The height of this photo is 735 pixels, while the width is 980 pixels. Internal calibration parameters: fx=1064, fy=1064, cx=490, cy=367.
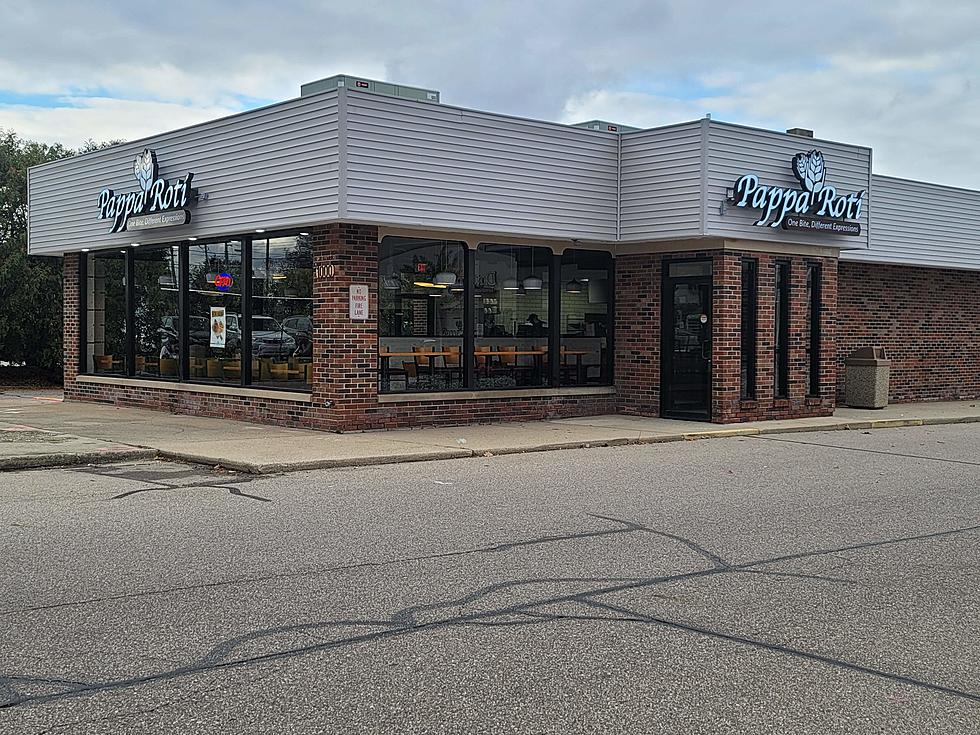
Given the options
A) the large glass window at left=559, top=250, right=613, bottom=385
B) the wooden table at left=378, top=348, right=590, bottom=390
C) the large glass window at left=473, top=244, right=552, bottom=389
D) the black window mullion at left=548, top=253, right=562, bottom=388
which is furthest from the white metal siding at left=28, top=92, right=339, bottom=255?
the large glass window at left=559, top=250, right=613, bottom=385

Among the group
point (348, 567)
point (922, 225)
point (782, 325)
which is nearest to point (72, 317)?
point (782, 325)

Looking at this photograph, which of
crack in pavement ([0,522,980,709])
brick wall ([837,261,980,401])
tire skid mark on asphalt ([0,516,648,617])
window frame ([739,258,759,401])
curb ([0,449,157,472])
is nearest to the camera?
crack in pavement ([0,522,980,709])

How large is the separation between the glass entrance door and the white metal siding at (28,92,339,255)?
658 cm

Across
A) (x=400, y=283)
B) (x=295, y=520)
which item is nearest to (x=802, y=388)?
(x=400, y=283)

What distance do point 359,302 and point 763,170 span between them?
24.3ft

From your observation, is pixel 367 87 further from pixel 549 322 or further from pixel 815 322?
pixel 815 322

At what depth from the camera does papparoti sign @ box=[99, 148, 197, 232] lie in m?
18.0

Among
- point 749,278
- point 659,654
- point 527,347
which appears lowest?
point 659,654

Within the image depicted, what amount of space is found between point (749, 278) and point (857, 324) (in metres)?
5.82

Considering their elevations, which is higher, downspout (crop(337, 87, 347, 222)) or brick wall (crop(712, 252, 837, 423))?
downspout (crop(337, 87, 347, 222))

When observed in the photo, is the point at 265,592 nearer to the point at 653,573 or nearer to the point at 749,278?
the point at 653,573

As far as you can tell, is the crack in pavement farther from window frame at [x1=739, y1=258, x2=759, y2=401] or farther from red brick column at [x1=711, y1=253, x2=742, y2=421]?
window frame at [x1=739, y1=258, x2=759, y2=401]

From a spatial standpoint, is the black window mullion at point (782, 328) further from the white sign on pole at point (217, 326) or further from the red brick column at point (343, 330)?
the white sign on pole at point (217, 326)

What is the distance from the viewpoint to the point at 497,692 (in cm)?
501
